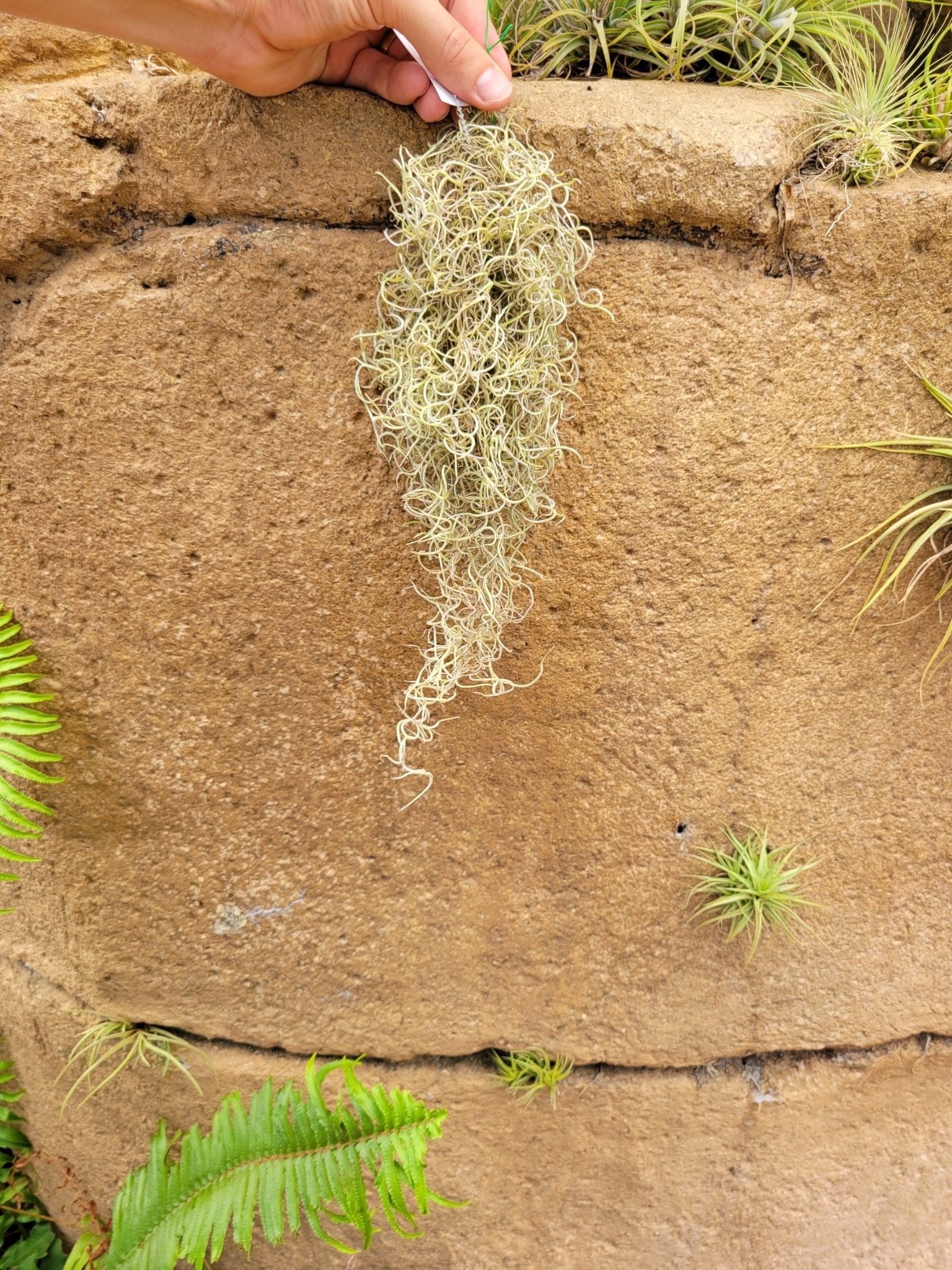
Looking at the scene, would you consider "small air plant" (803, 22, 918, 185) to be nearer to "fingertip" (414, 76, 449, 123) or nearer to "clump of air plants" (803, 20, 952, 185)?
"clump of air plants" (803, 20, 952, 185)

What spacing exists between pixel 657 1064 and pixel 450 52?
5.79 ft

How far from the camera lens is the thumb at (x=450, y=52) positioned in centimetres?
97

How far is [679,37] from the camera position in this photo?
118cm

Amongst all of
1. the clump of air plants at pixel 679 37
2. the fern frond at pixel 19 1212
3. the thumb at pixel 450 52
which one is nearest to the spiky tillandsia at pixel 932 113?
the clump of air plants at pixel 679 37

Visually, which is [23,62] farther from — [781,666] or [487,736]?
[781,666]

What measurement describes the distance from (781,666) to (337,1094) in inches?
46.9

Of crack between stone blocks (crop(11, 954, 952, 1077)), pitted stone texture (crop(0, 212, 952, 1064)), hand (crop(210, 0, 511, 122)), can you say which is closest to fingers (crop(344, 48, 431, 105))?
hand (crop(210, 0, 511, 122))

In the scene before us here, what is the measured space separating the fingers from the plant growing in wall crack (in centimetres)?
95

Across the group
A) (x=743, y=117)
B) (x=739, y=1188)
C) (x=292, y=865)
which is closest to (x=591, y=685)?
(x=292, y=865)

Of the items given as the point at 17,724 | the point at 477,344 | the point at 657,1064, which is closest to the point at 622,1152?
the point at 657,1064

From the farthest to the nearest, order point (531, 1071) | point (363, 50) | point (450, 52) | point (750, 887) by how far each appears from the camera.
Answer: point (531, 1071)
point (750, 887)
point (363, 50)
point (450, 52)

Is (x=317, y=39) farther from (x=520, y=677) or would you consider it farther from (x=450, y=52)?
(x=520, y=677)

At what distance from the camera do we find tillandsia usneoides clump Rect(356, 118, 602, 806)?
1.01 metres

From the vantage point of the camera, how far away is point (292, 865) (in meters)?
1.45
